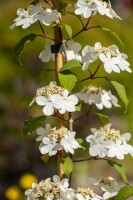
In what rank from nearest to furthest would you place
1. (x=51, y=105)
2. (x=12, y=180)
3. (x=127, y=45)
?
(x=51, y=105), (x=12, y=180), (x=127, y=45)

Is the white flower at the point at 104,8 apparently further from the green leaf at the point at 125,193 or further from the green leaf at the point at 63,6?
the green leaf at the point at 125,193

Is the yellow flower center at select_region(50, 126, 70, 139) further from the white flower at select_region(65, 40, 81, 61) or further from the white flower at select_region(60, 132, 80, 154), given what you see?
the white flower at select_region(65, 40, 81, 61)

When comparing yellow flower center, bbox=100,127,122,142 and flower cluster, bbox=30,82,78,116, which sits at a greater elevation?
flower cluster, bbox=30,82,78,116

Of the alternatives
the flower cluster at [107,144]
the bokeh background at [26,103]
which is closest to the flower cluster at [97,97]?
the flower cluster at [107,144]

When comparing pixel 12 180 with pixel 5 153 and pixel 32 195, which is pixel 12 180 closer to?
pixel 5 153

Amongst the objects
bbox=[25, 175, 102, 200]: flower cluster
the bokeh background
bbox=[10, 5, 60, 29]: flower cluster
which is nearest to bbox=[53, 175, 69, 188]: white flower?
bbox=[25, 175, 102, 200]: flower cluster

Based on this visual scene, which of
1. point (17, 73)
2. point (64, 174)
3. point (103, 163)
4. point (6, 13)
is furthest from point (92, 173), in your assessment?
point (64, 174)
